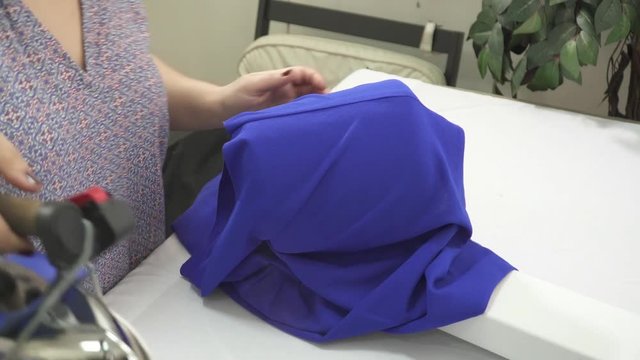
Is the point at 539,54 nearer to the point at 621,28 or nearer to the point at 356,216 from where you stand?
the point at 621,28

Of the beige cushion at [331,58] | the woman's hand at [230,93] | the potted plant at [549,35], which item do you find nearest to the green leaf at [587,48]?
the potted plant at [549,35]

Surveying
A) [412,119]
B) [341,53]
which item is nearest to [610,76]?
[341,53]

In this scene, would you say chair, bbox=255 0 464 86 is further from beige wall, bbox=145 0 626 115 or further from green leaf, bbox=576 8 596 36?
green leaf, bbox=576 8 596 36

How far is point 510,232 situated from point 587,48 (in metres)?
0.43

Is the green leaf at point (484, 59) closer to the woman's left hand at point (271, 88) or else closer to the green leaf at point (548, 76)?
the green leaf at point (548, 76)

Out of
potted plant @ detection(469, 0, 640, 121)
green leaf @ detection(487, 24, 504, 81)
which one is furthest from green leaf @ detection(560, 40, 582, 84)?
green leaf @ detection(487, 24, 504, 81)

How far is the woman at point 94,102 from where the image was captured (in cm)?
52

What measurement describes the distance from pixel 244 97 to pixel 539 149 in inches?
20.0

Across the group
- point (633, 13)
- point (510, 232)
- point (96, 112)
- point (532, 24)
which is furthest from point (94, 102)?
point (633, 13)

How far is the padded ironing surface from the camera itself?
60 cm

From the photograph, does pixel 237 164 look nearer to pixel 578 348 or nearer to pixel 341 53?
pixel 578 348

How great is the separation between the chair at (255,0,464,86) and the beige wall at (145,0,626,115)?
0.06 meters

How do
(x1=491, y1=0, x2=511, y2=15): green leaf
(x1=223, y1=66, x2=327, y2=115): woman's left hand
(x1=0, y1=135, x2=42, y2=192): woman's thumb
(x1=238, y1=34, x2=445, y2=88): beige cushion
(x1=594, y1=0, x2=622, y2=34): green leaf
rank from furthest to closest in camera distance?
(x1=238, y1=34, x2=445, y2=88): beige cushion < (x1=491, y1=0, x2=511, y2=15): green leaf < (x1=594, y1=0, x2=622, y2=34): green leaf < (x1=223, y1=66, x2=327, y2=115): woman's left hand < (x1=0, y1=135, x2=42, y2=192): woman's thumb

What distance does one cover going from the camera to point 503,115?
108 cm
